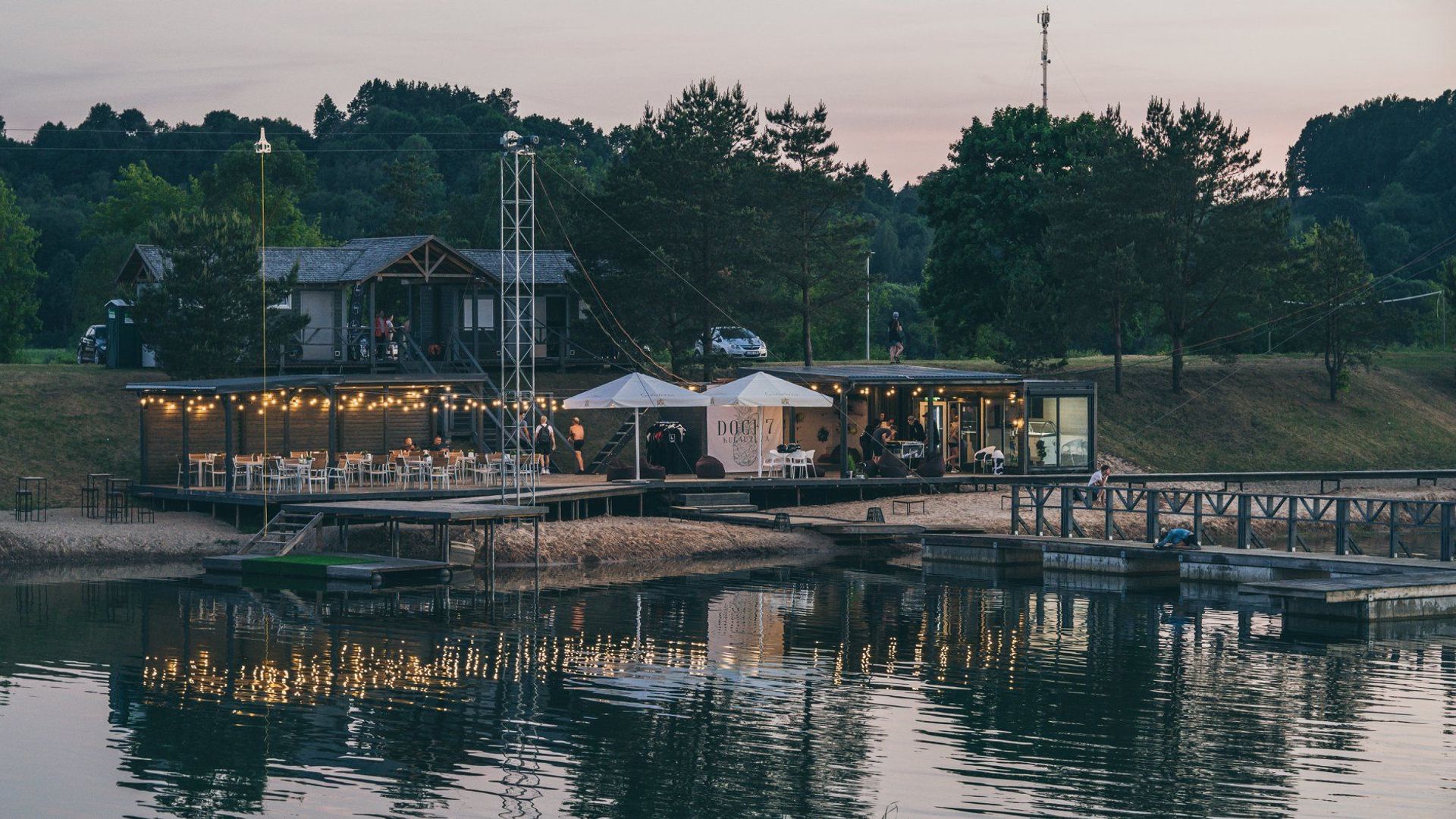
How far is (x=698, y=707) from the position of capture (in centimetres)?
2395

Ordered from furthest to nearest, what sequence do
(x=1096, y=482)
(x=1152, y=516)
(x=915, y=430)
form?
(x=915, y=430) → (x=1096, y=482) → (x=1152, y=516)

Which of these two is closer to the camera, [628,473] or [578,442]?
[628,473]

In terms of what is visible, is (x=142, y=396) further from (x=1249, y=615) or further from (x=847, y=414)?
(x=1249, y=615)

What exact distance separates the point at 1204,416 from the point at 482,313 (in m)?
28.5

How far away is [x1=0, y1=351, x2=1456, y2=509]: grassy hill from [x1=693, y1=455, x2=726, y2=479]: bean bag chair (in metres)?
7.74

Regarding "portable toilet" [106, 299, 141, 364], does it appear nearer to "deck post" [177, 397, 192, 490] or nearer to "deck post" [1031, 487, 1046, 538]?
"deck post" [177, 397, 192, 490]

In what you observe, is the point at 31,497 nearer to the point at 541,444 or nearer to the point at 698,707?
the point at 541,444

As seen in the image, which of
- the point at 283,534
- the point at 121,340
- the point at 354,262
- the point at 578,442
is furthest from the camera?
the point at 121,340

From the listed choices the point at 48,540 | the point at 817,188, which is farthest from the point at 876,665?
the point at 817,188

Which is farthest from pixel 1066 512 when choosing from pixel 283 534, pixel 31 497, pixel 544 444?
pixel 31 497

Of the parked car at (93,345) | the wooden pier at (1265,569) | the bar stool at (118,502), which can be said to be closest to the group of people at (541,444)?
the bar stool at (118,502)

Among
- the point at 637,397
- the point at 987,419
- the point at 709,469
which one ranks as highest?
the point at 637,397

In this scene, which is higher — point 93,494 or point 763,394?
point 763,394

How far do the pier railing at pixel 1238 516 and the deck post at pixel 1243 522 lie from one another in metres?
0.02
